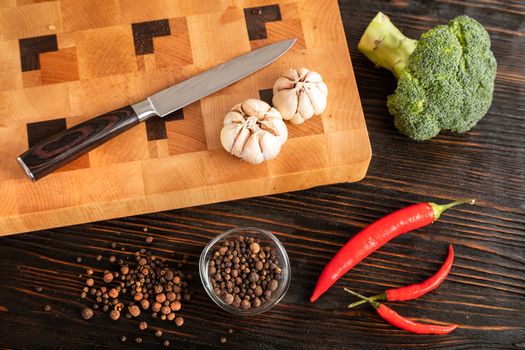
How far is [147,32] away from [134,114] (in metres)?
0.34

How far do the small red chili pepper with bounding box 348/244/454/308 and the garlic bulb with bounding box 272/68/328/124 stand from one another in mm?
642

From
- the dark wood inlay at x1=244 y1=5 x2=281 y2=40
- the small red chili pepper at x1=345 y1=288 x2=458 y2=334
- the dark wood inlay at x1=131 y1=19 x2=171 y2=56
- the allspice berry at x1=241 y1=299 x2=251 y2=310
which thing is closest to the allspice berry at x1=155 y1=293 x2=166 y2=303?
the allspice berry at x1=241 y1=299 x2=251 y2=310

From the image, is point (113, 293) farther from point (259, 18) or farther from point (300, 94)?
point (259, 18)

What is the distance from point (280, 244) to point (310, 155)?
1.03 feet

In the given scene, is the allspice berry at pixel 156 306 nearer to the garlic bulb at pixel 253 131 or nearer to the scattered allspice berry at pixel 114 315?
the scattered allspice berry at pixel 114 315

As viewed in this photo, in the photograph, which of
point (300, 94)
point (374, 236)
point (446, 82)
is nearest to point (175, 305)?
point (374, 236)

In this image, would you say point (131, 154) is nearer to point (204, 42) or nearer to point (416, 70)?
point (204, 42)

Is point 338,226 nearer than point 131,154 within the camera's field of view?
No

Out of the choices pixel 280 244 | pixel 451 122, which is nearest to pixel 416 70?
pixel 451 122

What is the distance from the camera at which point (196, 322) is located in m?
Result: 2.19

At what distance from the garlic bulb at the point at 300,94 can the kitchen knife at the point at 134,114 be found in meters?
0.14

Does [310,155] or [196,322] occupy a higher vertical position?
[310,155]

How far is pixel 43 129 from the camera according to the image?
2154 mm

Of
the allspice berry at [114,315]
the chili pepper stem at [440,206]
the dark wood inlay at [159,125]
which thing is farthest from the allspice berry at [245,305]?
the chili pepper stem at [440,206]
